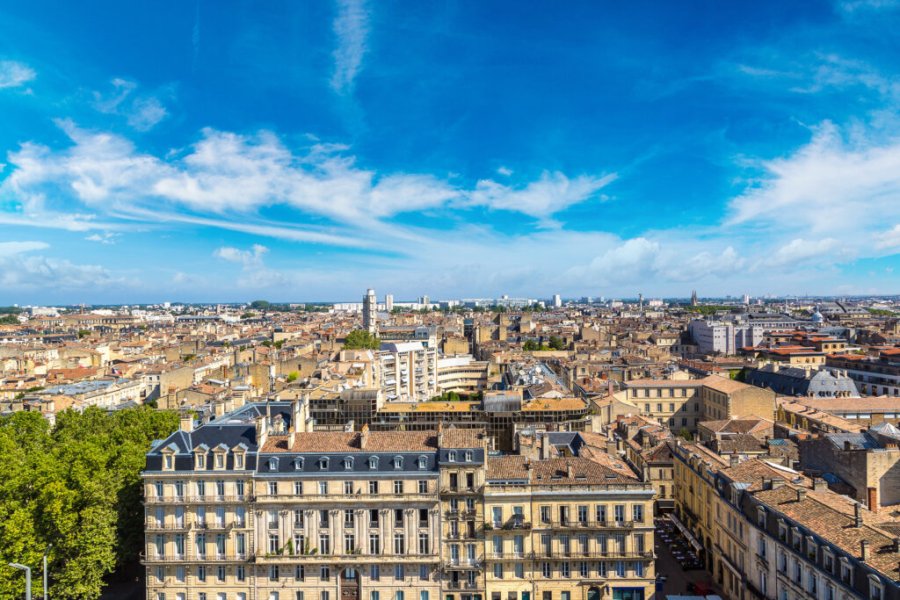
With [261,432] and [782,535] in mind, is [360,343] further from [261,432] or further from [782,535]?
[782,535]

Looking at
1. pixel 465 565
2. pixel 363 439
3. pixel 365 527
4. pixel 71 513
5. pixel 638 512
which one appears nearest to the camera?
pixel 71 513

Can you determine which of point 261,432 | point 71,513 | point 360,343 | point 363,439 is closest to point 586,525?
point 363,439

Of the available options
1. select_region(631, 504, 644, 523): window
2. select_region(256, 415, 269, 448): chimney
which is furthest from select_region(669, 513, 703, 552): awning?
select_region(256, 415, 269, 448): chimney

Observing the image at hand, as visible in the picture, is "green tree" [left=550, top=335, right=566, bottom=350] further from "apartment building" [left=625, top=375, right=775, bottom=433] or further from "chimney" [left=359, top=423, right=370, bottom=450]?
"chimney" [left=359, top=423, right=370, bottom=450]

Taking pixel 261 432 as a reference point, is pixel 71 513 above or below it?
below

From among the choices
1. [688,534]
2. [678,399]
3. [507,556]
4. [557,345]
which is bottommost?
[688,534]

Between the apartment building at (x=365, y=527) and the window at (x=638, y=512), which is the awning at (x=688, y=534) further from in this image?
the window at (x=638, y=512)

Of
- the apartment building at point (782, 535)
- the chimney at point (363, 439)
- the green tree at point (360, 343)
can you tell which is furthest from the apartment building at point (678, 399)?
the green tree at point (360, 343)
